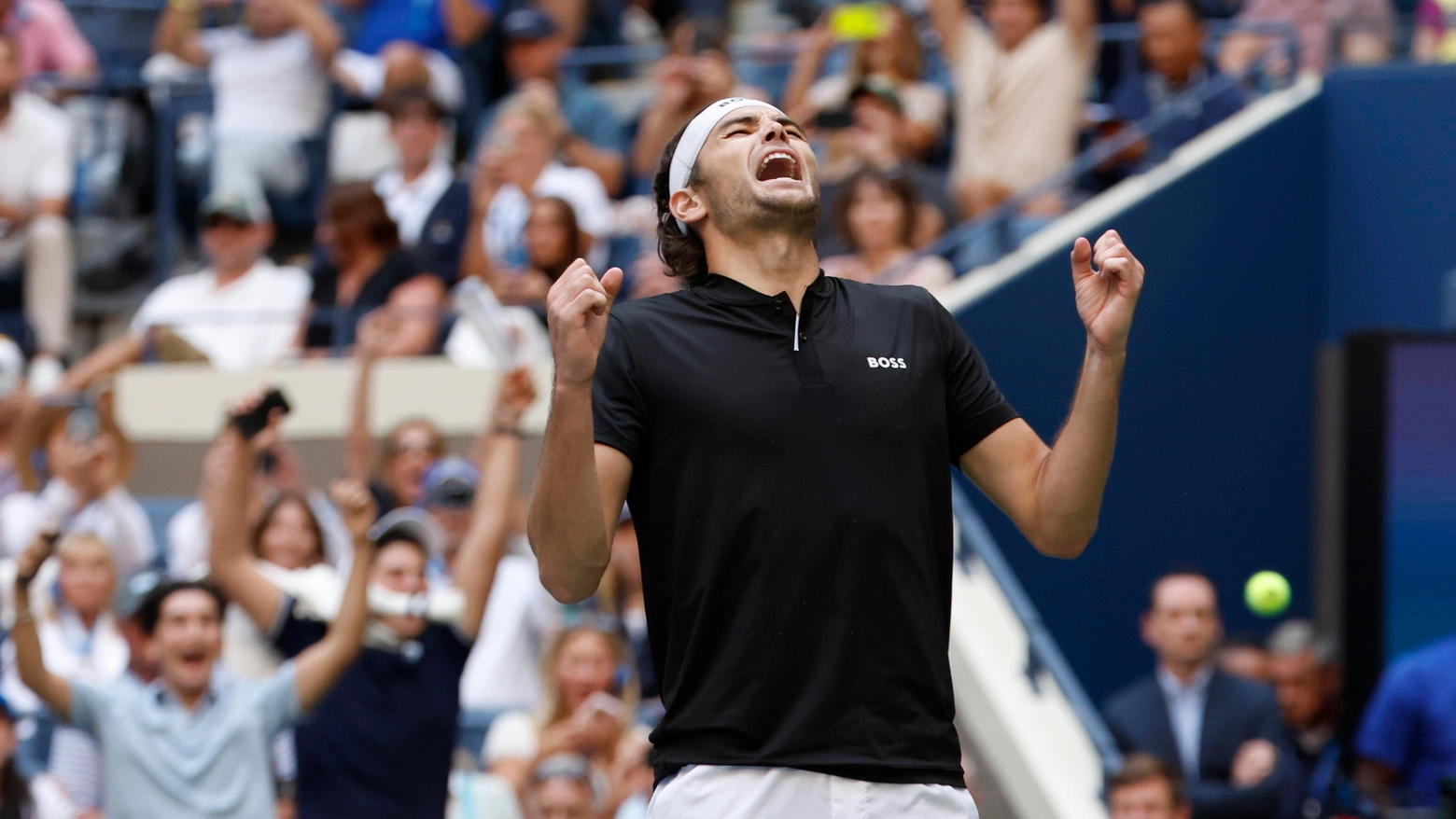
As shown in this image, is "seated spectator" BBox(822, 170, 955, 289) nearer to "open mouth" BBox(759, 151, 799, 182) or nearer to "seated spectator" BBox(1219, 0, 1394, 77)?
"seated spectator" BBox(1219, 0, 1394, 77)

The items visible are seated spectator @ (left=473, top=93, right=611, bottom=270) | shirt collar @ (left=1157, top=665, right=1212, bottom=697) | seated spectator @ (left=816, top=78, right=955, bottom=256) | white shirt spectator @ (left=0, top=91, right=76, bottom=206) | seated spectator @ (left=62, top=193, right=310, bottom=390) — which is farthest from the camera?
white shirt spectator @ (left=0, top=91, right=76, bottom=206)

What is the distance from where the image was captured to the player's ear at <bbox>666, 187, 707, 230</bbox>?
11.1 ft

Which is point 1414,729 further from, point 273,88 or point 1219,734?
point 273,88

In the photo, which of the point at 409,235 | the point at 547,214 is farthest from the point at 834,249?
the point at 409,235

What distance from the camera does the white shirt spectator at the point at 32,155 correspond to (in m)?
10.8

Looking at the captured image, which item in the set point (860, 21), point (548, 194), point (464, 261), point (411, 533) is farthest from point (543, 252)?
point (411, 533)

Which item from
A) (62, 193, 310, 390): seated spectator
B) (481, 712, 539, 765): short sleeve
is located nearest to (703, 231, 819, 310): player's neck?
(481, 712, 539, 765): short sleeve

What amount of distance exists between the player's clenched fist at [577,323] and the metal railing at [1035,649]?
4.16 meters

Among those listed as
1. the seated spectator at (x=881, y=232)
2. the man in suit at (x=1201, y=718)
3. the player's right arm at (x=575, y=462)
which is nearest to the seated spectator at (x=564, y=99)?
the seated spectator at (x=881, y=232)

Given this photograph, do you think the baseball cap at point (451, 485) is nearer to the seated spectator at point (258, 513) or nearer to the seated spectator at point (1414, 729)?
the seated spectator at point (258, 513)

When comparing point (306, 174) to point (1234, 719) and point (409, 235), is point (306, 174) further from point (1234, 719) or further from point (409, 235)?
point (1234, 719)

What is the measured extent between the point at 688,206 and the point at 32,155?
826 cm

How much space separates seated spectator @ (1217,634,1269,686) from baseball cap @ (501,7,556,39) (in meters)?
5.22

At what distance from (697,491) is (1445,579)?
14.3 ft
